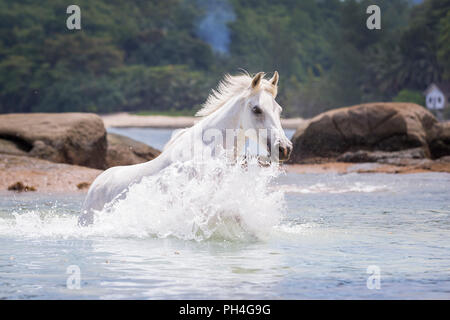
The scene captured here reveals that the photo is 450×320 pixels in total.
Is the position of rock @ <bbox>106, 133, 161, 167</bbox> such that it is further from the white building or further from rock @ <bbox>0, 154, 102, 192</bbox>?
the white building

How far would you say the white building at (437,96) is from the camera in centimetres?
Answer: 6479

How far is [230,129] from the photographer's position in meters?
8.23

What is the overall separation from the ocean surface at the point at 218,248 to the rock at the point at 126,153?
9.71 metres

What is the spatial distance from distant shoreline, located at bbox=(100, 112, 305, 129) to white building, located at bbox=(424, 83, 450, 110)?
38.9ft

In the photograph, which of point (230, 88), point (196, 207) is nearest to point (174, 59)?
point (230, 88)

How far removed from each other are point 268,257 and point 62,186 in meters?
10.2

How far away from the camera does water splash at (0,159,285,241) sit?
8.16m

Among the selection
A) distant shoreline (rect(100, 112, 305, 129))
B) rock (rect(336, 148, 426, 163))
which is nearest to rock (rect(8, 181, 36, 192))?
rock (rect(336, 148, 426, 163))

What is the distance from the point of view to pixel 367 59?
78.8 metres

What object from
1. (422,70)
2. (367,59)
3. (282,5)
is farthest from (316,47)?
(422,70)

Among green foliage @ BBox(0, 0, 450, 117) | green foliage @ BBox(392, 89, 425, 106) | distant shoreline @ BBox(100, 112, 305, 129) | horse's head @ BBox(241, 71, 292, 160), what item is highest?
green foliage @ BBox(0, 0, 450, 117)

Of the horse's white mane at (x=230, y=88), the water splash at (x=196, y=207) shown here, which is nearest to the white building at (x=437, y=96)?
the horse's white mane at (x=230, y=88)

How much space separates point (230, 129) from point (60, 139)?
1251 centimetres

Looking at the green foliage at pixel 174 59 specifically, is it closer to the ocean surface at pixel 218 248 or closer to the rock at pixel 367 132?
the rock at pixel 367 132
